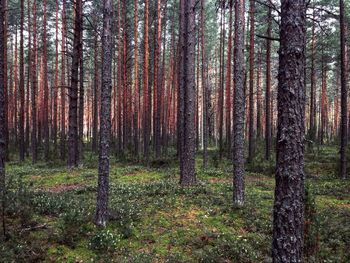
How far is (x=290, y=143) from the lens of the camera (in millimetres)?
4191

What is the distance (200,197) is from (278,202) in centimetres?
719

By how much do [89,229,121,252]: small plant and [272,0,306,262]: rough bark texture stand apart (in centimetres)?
422

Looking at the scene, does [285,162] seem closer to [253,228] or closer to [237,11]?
[253,228]

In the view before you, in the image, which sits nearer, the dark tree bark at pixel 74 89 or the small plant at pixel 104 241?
the small plant at pixel 104 241

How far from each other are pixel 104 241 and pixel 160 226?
1913 mm

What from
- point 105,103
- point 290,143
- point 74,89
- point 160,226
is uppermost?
point 74,89

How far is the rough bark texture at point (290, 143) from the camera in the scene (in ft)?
13.6

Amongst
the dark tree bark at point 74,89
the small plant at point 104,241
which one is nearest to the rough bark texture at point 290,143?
the small plant at point 104,241

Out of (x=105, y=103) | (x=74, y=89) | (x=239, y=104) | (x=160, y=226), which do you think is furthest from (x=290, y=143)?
(x=74, y=89)

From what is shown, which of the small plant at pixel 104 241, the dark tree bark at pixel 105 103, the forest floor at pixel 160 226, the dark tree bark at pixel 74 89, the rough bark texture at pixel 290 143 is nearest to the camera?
the rough bark texture at pixel 290 143

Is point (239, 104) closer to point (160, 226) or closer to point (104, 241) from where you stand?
point (160, 226)

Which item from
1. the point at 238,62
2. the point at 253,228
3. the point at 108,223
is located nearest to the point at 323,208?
the point at 253,228

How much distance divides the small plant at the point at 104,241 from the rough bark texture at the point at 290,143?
166 inches

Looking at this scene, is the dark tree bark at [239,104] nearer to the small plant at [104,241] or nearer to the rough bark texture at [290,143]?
the small plant at [104,241]
